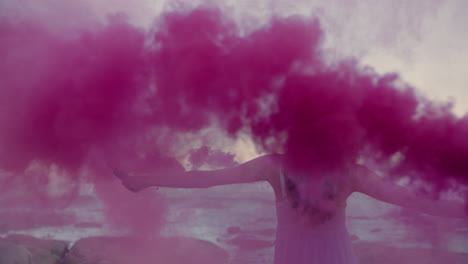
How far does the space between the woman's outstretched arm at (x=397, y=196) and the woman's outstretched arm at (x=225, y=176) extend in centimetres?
58

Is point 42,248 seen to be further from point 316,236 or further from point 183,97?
point 316,236

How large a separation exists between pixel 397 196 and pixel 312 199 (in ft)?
1.91

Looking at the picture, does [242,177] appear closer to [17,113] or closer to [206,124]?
[206,124]

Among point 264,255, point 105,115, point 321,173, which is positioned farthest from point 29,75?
point 264,255

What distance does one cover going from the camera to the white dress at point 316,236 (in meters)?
3.00

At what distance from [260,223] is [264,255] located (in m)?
1.57

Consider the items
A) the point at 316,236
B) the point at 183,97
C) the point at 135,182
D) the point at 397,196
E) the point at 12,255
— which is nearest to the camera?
the point at 397,196

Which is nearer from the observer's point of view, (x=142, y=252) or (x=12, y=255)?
(x=12, y=255)

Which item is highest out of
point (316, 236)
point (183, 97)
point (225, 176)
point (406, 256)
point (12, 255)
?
point (183, 97)

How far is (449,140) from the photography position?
310cm

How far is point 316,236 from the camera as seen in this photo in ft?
9.95

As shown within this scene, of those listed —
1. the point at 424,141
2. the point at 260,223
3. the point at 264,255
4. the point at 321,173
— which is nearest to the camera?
the point at 321,173

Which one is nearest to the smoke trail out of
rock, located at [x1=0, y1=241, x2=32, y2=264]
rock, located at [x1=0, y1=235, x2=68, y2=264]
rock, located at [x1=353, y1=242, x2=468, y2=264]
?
rock, located at [x1=0, y1=241, x2=32, y2=264]

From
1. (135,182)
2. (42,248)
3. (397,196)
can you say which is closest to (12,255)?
(135,182)
